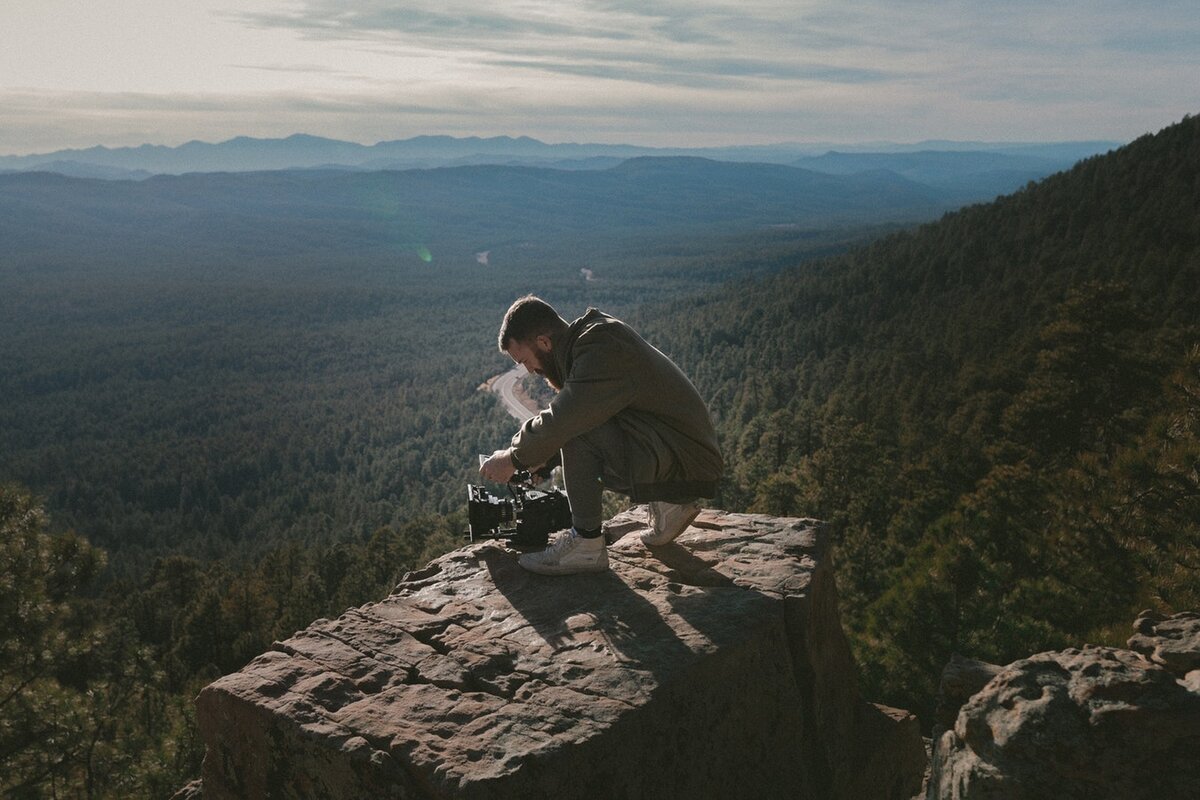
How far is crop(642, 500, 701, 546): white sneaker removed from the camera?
246 inches

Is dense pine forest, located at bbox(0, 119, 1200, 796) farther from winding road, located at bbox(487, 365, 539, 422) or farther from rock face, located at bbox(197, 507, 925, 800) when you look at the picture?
winding road, located at bbox(487, 365, 539, 422)

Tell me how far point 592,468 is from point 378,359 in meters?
200

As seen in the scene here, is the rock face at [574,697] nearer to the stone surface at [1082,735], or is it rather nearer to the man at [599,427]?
the man at [599,427]

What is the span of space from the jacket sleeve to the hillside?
4.36 metres

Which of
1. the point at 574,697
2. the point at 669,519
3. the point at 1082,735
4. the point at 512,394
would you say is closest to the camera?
the point at 1082,735

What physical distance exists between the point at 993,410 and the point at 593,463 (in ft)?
95.1

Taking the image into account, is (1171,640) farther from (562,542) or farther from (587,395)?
(562,542)

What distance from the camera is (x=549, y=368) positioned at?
5898 millimetres

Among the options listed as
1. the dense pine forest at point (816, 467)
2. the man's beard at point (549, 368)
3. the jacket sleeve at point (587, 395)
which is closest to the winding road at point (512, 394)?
the dense pine forest at point (816, 467)

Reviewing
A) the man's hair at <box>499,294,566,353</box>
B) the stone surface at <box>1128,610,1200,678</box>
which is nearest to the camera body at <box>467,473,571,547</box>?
the man's hair at <box>499,294,566,353</box>

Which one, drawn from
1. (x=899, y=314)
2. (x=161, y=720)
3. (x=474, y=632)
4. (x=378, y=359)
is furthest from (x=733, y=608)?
(x=378, y=359)

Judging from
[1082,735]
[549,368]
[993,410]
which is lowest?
[993,410]

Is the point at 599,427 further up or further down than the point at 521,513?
further up

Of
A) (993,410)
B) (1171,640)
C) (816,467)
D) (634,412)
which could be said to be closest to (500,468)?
(634,412)
